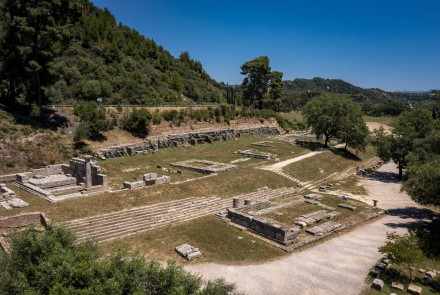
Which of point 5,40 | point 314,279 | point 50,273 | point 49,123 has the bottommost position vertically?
point 314,279

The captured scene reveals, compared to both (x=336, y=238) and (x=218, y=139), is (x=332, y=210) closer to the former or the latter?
(x=336, y=238)

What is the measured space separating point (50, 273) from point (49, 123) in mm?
33387

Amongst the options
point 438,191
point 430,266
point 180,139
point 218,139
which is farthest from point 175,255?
point 218,139

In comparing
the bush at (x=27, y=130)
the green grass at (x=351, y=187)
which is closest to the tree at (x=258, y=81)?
the green grass at (x=351, y=187)

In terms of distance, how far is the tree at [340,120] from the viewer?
50.4m

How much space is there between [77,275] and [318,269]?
12.2 metres

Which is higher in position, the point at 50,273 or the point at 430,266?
the point at 50,273

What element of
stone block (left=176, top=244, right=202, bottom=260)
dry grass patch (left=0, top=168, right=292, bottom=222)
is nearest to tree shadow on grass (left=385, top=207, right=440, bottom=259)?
dry grass patch (left=0, top=168, right=292, bottom=222)

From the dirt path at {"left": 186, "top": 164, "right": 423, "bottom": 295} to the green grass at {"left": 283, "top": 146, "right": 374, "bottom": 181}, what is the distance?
1460cm

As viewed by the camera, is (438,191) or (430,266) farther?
(438,191)

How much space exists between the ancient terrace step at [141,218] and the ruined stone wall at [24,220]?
1.91m

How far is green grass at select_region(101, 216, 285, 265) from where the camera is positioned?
19094mm

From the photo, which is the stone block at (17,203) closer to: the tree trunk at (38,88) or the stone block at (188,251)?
the stone block at (188,251)

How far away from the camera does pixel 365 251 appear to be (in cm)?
2059
